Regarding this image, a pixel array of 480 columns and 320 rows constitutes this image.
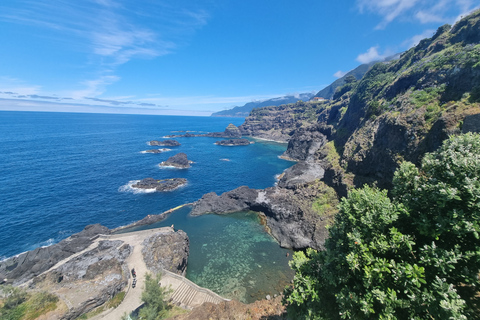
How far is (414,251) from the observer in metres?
12.5

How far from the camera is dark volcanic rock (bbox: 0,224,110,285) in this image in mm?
32375

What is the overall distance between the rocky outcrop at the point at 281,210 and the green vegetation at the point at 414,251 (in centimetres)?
2750

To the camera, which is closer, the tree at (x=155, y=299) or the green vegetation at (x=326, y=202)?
the tree at (x=155, y=299)

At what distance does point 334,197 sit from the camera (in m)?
49.2

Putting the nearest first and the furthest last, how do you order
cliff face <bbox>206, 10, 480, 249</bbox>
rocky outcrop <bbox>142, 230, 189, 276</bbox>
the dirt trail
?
1. the dirt trail
2. cliff face <bbox>206, 10, 480, 249</bbox>
3. rocky outcrop <bbox>142, 230, 189, 276</bbox>

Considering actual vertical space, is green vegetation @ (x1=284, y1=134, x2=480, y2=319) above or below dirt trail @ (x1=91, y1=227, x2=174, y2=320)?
above

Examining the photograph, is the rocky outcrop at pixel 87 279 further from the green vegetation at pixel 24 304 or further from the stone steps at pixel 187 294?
the stone steps at pixel 187 294

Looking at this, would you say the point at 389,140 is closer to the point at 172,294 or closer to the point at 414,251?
the point at 414,251

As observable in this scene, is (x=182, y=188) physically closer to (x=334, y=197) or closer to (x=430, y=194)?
(x=334, y=197)

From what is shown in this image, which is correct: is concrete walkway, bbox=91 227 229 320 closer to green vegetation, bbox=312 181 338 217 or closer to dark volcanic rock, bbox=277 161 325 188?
green vegetation, bbox=312 181 338 217

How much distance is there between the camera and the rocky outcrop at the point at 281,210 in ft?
139

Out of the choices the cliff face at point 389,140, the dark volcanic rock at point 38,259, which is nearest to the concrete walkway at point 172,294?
the dark volcanic rock at point 38,259

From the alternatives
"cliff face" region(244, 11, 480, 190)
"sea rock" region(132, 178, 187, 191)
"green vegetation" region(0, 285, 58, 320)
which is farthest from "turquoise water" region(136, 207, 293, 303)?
"cliff face" region(244, 11, 480, 190)

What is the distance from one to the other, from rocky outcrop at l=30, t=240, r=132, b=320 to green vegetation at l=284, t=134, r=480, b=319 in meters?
27.3
